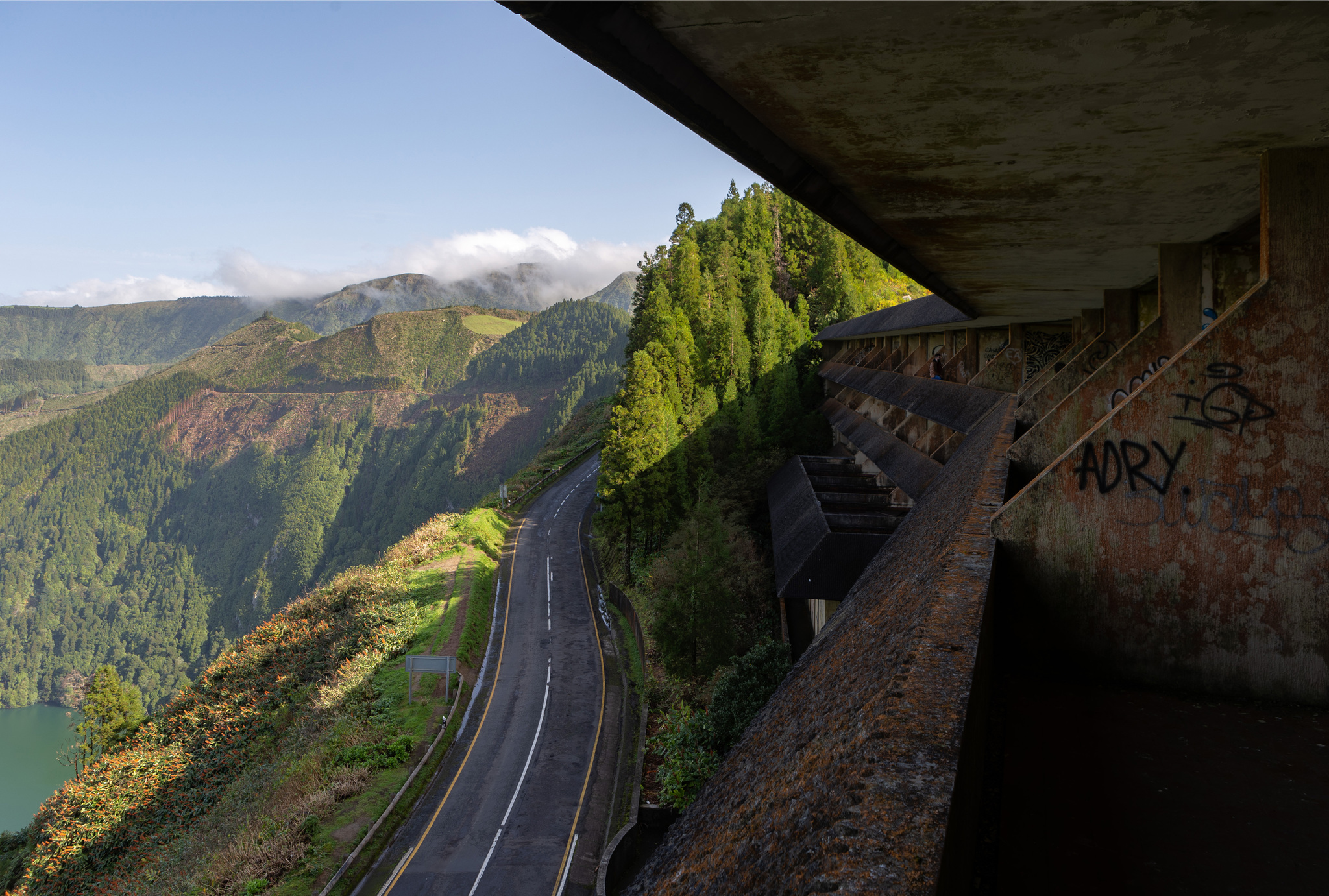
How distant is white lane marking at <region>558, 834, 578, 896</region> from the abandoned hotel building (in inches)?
495

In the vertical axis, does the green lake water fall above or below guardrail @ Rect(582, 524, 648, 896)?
below

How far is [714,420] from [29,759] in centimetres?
14510

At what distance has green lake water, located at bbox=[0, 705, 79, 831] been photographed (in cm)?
10031

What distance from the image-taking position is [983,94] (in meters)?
2.93

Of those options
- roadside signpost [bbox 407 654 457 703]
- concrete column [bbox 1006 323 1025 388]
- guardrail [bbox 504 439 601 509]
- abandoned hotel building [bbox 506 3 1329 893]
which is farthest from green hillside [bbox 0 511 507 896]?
concrete column [bbox 1006 323 1025 388]

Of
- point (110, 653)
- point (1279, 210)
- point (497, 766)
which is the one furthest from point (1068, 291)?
point (110, 653)

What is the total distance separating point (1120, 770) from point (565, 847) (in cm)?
1560

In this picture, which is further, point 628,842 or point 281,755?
point 281,755

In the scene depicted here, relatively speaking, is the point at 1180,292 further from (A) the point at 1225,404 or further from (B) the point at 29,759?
(B) the point at 29,759

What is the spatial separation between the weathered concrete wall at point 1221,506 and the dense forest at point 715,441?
37.9ft

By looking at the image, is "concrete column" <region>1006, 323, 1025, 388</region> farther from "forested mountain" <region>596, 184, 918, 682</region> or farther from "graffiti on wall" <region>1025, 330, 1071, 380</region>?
"forested mountain" <region>596, 184, 918, 682</region>

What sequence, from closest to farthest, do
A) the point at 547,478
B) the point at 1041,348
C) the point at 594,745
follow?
1. the point at 1041,348
2. the point at 594,745
3. the point at 547,478

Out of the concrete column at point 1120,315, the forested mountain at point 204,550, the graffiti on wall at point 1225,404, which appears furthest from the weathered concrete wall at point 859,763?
the forested mountain at point 204,550

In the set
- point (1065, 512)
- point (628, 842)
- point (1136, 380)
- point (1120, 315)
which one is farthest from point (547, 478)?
point (1065, 512)
